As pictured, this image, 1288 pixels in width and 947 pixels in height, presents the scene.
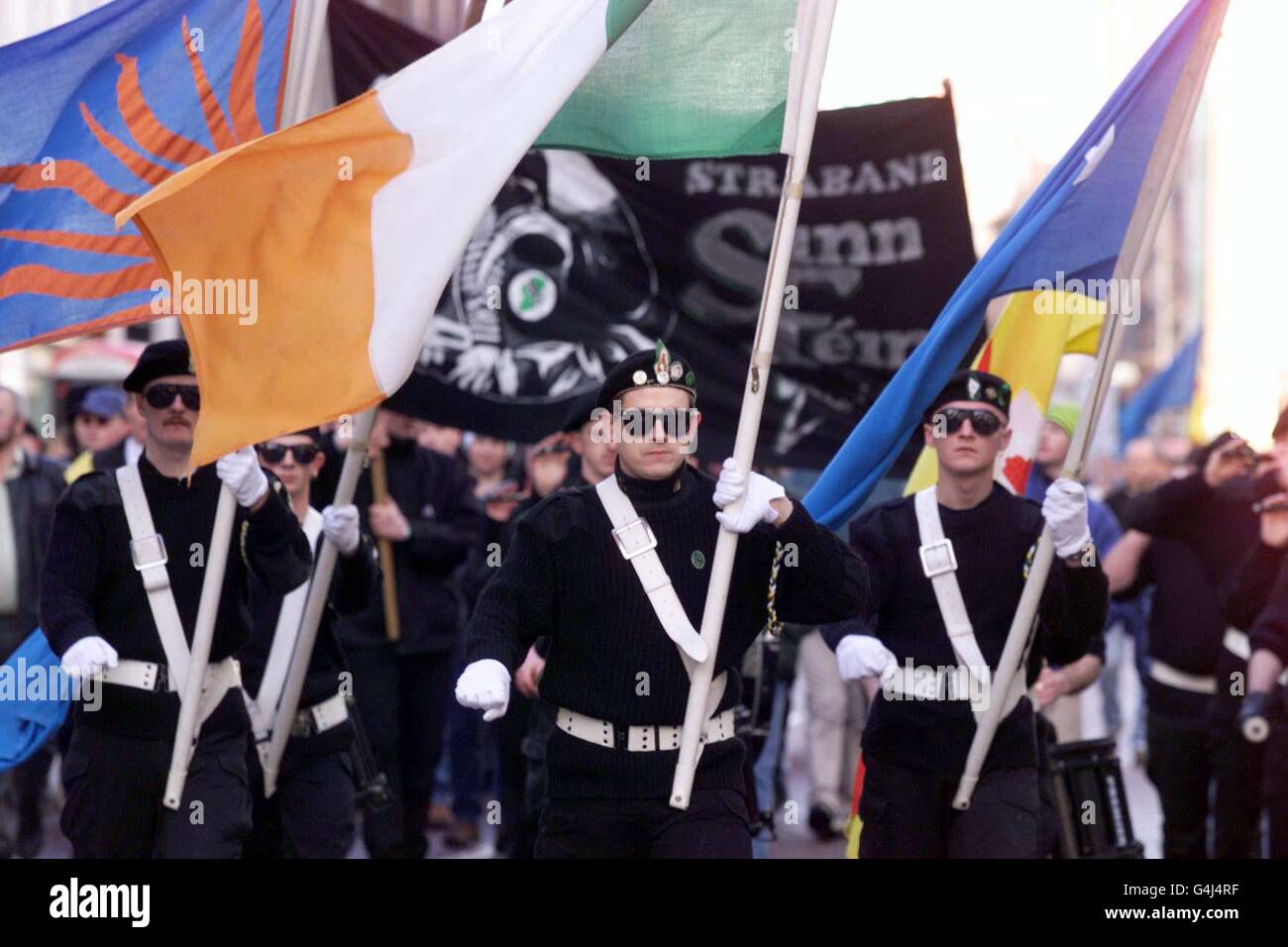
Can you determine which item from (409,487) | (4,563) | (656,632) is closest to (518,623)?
(656,632)

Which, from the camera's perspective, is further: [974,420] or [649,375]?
[974,420]

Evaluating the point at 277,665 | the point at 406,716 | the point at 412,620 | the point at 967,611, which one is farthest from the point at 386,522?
the point at 967,611

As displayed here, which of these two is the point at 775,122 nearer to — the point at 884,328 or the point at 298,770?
the point at 884,328

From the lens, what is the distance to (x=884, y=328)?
9016 millimetres

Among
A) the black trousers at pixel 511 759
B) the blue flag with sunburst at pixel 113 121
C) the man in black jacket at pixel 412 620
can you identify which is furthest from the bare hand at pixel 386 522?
the blue flag with sunburst at pixel 113 121

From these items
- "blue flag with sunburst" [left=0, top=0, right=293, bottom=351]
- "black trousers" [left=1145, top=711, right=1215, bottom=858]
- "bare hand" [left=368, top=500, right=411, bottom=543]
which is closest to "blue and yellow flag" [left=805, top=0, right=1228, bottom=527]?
"blue flag with sunburst" [left=0, top=0, right=293, bottom=351]

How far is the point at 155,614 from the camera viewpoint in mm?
6840

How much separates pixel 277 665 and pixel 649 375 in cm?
238

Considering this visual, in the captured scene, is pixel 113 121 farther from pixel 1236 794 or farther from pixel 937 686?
pixel 1236 794

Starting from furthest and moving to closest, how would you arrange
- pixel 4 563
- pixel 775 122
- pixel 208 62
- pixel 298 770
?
pixel 4 563, pixel 298 770, pixel 208 62, pixel 775 122

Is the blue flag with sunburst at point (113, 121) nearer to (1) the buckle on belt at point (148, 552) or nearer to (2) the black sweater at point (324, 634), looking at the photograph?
(1) the buckle on belt at point (148, 552)

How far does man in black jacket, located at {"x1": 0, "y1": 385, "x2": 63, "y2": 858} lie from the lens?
10273mm

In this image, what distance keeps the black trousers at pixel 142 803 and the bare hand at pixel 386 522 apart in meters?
3.05
